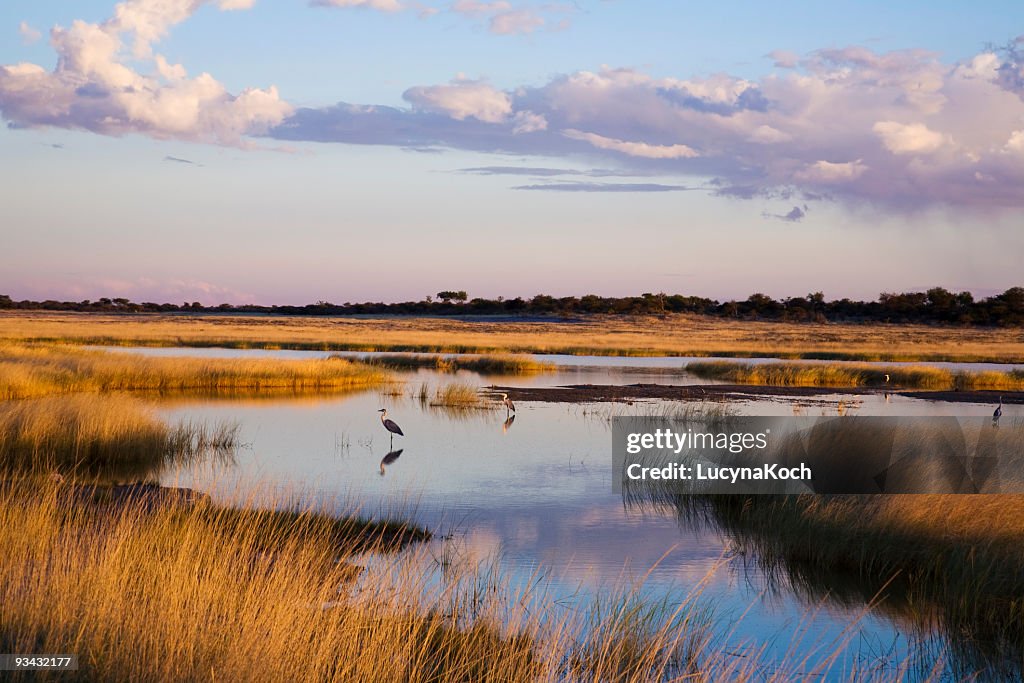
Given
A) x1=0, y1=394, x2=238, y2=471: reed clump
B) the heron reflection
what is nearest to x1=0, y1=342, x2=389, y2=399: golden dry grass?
x1=0, y1=394, x2=238, y2=471: reed clump

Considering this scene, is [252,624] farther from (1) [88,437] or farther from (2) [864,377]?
(2) [864,377]

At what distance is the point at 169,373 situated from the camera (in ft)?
105

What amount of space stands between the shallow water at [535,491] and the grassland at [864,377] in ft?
26.6

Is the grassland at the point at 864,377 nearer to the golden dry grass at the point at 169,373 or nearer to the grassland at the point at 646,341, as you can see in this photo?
the grassland at the point at 646,341

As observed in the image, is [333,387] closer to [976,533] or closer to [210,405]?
[210,405]

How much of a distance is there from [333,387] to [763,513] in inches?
925

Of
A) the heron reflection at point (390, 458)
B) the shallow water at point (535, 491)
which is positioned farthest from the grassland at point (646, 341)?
the heron reflection at point (390, 458)

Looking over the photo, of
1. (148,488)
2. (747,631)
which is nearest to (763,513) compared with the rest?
(747,631)

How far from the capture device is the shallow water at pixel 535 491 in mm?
9242

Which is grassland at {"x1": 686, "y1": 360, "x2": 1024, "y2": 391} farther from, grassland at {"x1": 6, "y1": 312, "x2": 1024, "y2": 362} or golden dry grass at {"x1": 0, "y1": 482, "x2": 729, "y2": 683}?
golden dry grass at {"x1": 0, "y1": 482, "x2": 729, "y2": 683}

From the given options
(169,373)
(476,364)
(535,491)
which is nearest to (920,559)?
(535,491)

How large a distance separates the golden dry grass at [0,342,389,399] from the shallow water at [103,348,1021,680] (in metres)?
3.63

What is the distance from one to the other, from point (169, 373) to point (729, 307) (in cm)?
9580

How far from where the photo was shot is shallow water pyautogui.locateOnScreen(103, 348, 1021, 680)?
30.3 feet
